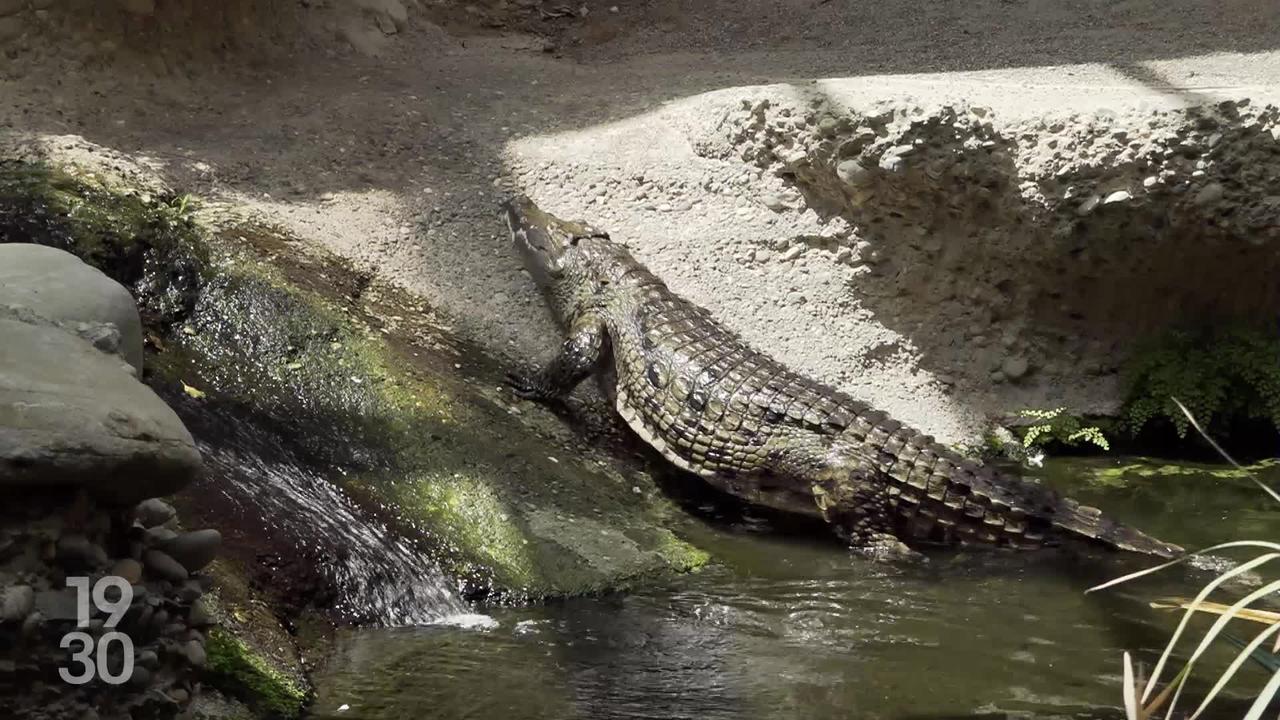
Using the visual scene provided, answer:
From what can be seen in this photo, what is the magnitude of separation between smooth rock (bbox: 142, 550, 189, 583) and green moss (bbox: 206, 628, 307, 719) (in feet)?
2.81

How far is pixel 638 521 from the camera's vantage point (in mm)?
5457

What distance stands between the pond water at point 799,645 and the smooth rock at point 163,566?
997mm

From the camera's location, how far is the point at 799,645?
4.32m

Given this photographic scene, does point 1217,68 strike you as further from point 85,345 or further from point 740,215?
Result: point 85,345

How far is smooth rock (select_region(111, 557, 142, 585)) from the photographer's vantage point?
2.56 m

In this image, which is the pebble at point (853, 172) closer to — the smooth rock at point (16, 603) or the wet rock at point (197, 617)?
the wet rock at point (197, 617)

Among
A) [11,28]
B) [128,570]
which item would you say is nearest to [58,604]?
[128,570]

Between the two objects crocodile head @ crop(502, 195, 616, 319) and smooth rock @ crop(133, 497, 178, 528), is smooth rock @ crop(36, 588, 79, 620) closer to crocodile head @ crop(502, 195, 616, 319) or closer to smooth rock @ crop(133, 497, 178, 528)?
smooth rock @ crop(133, 497, 178, 528)

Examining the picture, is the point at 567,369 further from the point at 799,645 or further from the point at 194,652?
the point at 194,652

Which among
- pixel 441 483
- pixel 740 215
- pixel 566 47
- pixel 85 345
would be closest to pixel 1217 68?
pixel 740 215

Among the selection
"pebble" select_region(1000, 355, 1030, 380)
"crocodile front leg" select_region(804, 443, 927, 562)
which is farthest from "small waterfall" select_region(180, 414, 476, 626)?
"pebble" select_region(1000, 355, 1030, 380)

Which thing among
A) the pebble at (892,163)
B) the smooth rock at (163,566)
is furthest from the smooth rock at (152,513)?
the pebble at (892,163)

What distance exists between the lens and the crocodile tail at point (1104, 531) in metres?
5.19

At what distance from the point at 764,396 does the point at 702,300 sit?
3.73ft
